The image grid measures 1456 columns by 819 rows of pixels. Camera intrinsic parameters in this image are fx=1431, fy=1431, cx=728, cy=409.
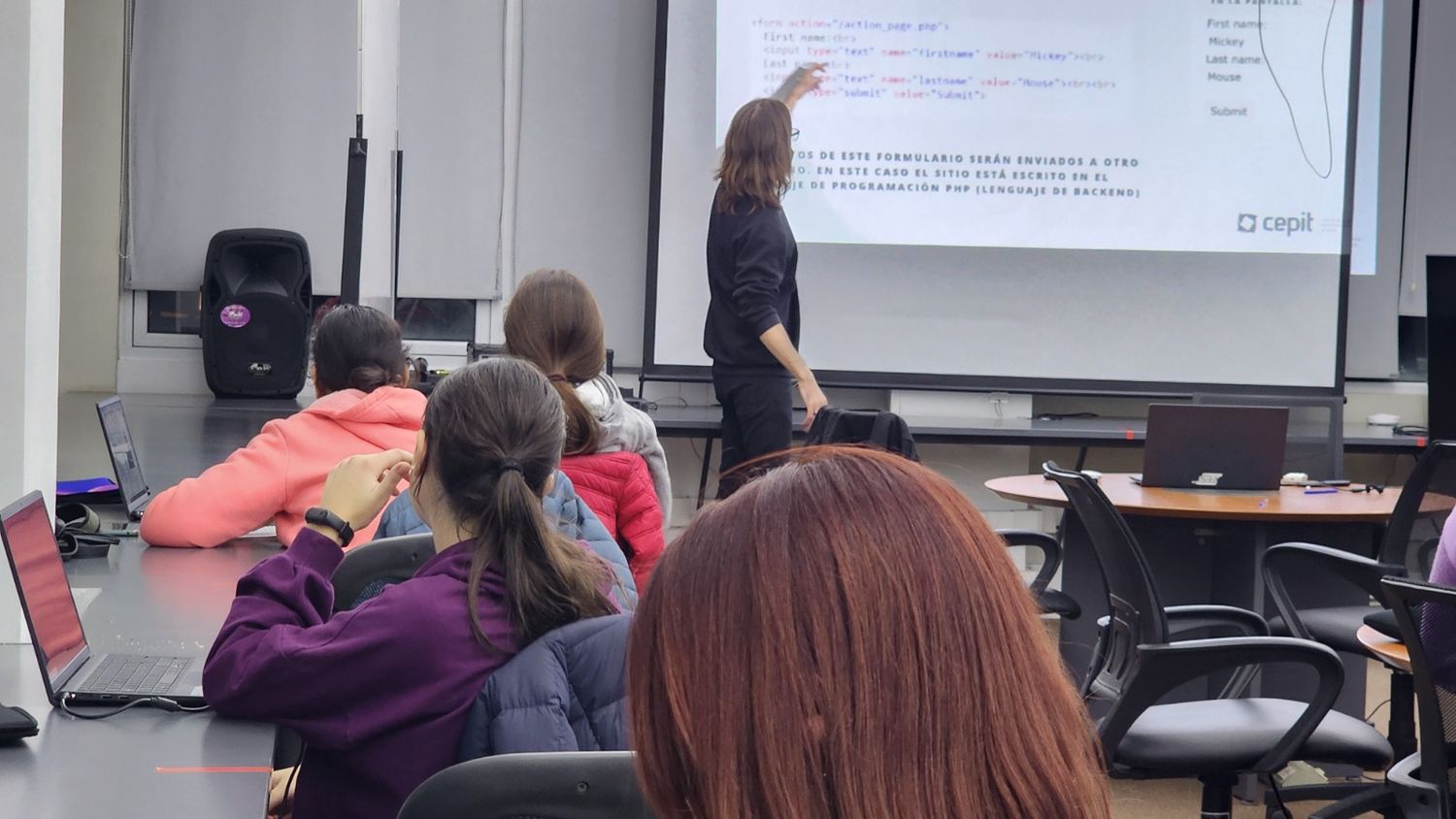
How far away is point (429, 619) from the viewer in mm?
1387

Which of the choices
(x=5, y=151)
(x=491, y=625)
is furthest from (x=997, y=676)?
(x=5, y=151)

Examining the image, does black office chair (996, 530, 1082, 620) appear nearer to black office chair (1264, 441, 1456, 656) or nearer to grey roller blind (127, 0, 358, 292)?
black office chair (1264, 441, 1456, 656)

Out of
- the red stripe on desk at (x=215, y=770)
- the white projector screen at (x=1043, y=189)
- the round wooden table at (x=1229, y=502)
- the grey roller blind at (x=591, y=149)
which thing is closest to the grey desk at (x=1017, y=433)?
the white projector screen at (x=1043, y=189)

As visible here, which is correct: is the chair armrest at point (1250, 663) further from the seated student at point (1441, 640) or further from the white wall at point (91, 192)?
the white wall at point (91, 192)

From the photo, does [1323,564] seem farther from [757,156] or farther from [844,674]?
[844,674]

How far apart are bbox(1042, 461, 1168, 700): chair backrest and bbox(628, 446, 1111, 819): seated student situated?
1.95 m

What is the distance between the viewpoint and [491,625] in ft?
4.61

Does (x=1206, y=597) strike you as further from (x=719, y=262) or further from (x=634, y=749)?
(x=634, y=749)

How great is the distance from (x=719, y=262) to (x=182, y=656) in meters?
2.53

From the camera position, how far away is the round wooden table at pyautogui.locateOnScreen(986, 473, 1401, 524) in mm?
3279

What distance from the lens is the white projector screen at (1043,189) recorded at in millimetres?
5281

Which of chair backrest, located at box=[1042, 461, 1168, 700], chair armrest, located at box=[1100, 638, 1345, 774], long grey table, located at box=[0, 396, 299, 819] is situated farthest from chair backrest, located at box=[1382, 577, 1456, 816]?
long grey table, located at box=[0, 396, 299, 819]

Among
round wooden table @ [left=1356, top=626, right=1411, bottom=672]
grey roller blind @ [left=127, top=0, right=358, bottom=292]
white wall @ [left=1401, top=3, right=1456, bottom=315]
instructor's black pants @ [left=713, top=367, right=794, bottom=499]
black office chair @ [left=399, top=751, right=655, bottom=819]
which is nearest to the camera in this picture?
black office chair @ [left=399, top=751, right=655, bottom=819]

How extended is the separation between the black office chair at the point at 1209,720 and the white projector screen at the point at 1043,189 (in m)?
2.79
